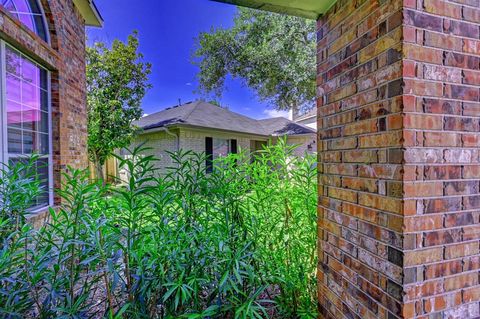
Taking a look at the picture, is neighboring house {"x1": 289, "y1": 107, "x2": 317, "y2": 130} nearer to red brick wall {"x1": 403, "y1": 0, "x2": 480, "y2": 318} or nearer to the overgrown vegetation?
the overgrown vegetation

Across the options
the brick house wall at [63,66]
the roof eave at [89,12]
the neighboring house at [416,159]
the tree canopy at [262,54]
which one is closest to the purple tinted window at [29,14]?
the brick house wall at [63,66]

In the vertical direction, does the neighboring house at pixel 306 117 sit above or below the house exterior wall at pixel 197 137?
above

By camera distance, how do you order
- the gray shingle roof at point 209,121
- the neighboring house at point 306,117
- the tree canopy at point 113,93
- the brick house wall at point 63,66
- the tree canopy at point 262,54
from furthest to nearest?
the neighboring house at point 306,117, the tree canopy at point 262,54, the gray shingle roof at point 209,121, the tree canopy at point 113,93, the brick house wall at point 63,66

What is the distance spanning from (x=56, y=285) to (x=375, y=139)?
86.0 inches

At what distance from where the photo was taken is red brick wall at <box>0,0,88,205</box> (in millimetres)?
3893

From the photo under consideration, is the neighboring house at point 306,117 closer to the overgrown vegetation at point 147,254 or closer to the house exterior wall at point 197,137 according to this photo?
the house exterior wall at point 197,137

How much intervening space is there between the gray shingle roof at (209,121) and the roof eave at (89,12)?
416cm

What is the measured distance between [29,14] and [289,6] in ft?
15.0

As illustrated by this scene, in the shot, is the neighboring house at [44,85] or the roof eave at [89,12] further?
the roof eave at [89,12]

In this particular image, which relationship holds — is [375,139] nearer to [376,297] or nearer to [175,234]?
[376,297]

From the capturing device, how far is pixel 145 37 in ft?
37.9

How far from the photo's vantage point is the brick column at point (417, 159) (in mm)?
1267

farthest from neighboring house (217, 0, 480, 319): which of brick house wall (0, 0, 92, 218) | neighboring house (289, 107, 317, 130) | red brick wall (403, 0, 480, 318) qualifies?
neighboring house (289, 107, 317, 130)

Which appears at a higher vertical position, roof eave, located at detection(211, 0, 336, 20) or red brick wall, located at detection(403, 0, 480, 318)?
roof eave, located at detection(211, 0, 336, 20)
